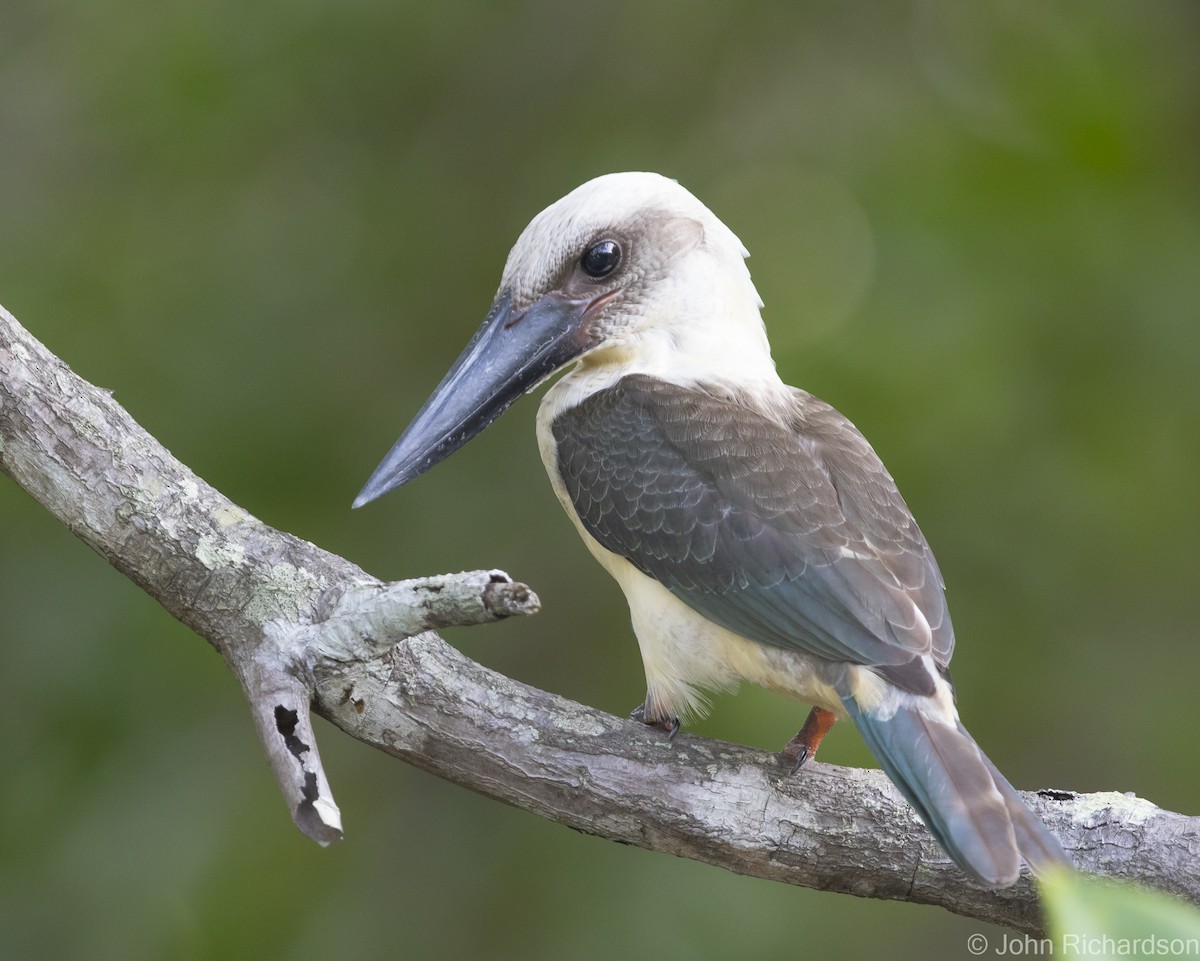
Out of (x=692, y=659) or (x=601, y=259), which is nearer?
(x=692, y=659)

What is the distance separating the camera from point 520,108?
4270mm

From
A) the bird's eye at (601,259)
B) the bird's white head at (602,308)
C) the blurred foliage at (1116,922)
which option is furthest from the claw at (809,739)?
the blurred foliage at (1116,922)

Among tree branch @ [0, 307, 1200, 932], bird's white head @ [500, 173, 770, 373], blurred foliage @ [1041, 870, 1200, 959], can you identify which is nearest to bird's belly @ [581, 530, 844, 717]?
tree branch @ [0, 307, 1200, 932]

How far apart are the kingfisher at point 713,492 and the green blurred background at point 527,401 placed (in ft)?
3.11

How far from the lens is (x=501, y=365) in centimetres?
294

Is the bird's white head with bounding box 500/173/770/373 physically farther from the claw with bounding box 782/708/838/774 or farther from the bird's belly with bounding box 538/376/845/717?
the claw with bounding box 782/708/838/774

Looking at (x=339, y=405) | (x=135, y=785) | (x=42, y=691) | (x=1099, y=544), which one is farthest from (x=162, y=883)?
(x=1099, y=544)

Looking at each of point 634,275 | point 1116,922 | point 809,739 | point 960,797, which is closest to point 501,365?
point 634,275

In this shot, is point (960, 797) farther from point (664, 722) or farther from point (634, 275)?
point (634, 275)

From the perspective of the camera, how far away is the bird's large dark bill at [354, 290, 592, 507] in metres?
2.90

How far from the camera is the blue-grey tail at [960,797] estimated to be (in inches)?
78.7

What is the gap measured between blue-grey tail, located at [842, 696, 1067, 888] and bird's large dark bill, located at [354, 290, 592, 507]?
112 cm

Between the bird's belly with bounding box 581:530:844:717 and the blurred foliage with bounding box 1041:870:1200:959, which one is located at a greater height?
the blurred foliage with bounding box 1041:870:1200:959

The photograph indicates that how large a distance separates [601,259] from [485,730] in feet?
3.75
